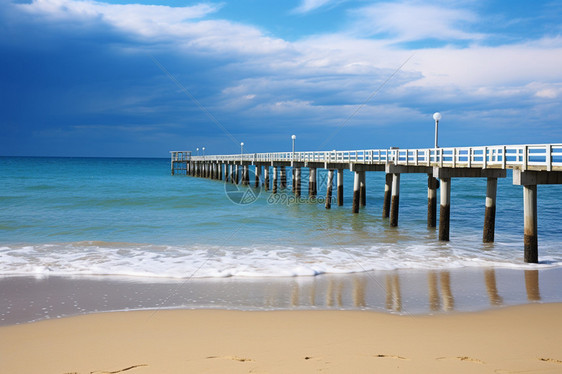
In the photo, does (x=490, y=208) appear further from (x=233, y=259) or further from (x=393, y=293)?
(x=233, y=259)

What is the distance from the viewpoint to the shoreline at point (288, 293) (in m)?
8.45

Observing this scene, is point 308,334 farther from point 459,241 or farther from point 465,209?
point 465,209

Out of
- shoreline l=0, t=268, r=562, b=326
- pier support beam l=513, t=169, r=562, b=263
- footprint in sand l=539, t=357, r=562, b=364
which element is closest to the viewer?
footprint in sand l=539, t=357, r=562, b=364

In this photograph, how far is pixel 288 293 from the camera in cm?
958

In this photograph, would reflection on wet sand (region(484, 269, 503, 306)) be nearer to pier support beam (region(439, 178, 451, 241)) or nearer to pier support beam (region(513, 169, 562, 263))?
pier support beam (region(513, 169, 562, 263))

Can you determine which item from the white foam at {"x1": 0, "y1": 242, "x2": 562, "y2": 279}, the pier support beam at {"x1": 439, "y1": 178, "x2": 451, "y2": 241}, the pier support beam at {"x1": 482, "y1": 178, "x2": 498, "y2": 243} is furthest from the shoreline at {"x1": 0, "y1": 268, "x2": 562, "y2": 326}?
the pier support beam at {"x1": 439, "y1": 178, "x2": 451, "y2": 241}

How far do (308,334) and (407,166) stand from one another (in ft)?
48.3

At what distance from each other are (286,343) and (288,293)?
2.99m

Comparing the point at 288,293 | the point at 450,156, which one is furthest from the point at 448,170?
the point at 288,293

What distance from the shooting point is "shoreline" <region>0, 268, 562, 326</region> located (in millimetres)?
8453

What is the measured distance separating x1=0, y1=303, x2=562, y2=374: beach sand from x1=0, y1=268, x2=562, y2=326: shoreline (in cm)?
45

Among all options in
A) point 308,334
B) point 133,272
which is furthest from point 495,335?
point 133,272

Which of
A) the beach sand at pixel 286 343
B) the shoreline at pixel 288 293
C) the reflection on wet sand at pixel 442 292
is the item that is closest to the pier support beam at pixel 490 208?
the shoreline at pixel 288 293

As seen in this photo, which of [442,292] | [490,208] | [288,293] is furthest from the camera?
[490,208]
